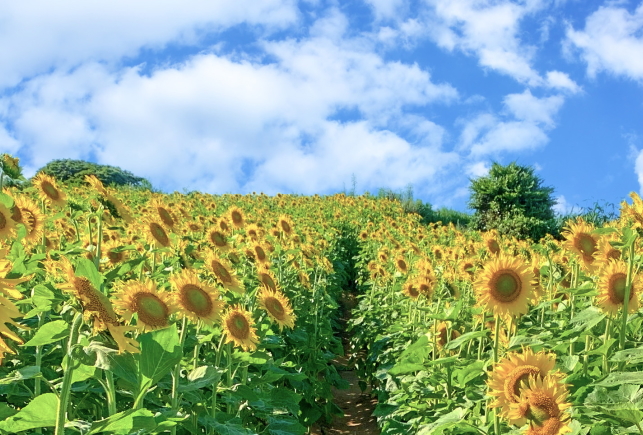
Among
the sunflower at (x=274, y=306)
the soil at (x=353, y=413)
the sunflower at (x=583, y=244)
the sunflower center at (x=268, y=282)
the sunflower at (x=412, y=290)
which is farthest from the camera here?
the soil at (x=353, y=413)

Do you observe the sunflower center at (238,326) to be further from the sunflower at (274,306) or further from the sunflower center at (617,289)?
the sunflower center at (617,289)

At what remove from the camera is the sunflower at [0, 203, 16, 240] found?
11.3 ft

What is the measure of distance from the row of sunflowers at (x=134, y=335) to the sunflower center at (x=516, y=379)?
1131 mm

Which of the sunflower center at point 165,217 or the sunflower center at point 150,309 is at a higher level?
the sunflower center at point 165,217

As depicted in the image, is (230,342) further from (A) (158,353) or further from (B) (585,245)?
(B) (585,245)

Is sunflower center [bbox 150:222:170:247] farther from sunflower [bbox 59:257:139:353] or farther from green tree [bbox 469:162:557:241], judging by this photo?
green tree [bbox 469:162:557:241]

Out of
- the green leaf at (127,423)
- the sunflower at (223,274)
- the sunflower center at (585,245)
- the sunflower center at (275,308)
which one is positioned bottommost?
the green leaf at (127,423)

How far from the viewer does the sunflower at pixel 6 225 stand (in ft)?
11.3

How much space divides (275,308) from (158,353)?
2202mm

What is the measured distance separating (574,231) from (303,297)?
400cm

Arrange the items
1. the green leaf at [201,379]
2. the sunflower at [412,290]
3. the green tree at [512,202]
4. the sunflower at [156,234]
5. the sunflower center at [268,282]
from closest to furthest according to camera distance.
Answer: the green leaf at [201,379] < the sunflower at [156,234] < the sunflower center at [268,282] < the sunflower at [412,290] < the green tree at [512,202]

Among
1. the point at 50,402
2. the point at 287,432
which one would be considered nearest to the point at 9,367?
the point at 50,402

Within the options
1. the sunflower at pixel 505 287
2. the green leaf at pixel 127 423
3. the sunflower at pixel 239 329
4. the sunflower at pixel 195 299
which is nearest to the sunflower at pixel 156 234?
the sunflower at pixel 239 329

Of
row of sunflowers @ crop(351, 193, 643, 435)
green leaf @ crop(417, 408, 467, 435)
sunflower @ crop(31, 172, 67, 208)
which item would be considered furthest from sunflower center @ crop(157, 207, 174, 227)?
green leaf @ crop(417, 408, 467, 435)
